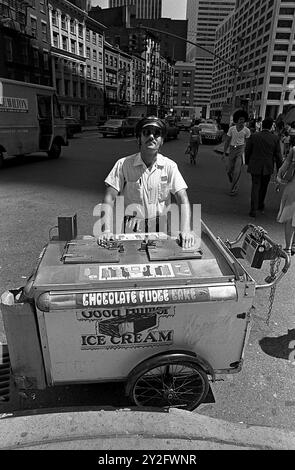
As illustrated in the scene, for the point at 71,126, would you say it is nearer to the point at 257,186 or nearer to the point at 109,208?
the point at 257,186

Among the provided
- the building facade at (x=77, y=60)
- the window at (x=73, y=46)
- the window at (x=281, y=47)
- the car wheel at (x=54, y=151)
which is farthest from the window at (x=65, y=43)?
the window at (x=281, y=47)

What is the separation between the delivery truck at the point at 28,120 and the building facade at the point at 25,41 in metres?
28.8

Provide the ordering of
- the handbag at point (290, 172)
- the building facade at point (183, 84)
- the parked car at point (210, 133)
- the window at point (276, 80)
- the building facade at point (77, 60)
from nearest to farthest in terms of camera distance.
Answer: the handbag at point (290, 172) < the parked car at point (210, 133) < the building facade at point (77, 60) < the window at point (276, 80) < the building facade at point (183, 84)

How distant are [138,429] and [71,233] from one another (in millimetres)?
1430

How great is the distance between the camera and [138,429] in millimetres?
1947

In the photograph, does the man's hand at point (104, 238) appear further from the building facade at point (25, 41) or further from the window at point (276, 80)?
the window at point (276, 80)

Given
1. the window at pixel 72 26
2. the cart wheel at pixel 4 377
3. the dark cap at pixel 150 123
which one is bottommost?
the cart wheel at pixel 4 377

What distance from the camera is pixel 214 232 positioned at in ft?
20.3

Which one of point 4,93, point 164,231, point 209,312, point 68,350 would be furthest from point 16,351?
point 4,93

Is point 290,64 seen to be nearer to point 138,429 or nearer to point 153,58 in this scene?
point 153,58

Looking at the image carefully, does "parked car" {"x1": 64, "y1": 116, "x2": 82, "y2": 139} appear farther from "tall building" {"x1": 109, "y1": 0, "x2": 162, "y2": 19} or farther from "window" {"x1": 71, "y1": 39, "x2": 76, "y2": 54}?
"tall building" {"x1": 109, "y1": 0, "x2": 162, "y2": 19}

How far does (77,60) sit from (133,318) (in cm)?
5971

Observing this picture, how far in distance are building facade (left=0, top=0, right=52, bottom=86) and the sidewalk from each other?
141 ft

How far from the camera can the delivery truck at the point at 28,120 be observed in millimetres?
11539
